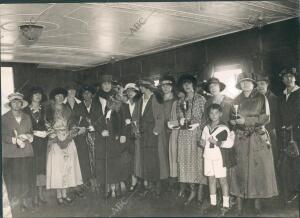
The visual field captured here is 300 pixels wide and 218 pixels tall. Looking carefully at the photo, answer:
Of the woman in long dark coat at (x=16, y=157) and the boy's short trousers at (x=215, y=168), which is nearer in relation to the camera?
the boy's short trousers at (x=215, y=168)

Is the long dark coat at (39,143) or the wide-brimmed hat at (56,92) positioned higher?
the wide-brimmed hat at (56,92)

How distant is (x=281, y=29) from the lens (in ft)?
12.0

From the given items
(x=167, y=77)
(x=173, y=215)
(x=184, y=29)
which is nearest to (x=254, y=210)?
(x=173, y=215)

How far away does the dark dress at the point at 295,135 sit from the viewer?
3.58 metres

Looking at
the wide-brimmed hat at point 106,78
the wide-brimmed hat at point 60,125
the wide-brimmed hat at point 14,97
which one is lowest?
the wide-brimmed hat at point 60,125

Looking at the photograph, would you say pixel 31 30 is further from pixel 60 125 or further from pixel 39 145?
pixel 39 145

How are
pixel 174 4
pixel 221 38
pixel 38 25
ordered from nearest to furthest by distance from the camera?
pixel 174 4
pixel 38 25
pixel 221 38

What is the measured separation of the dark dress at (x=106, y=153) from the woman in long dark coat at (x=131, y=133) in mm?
69

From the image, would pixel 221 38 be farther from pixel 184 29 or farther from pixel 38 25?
pixel 38 25

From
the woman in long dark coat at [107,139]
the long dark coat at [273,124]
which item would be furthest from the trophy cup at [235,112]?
the woman in long dark coat at [107,139]

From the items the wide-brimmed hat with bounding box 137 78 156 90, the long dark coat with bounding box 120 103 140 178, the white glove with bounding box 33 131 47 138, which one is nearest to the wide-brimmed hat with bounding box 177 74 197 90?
the wide-brimmed hat with bounding box 137 78 156 90

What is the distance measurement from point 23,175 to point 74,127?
2.19 ft

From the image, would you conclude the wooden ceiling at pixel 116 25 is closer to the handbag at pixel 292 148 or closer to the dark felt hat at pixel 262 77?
the dark felt hat at pixel 262 77

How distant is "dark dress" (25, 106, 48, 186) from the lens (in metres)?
3.86
